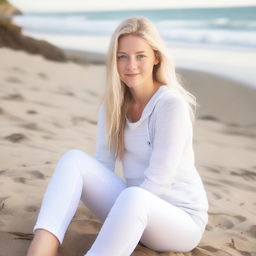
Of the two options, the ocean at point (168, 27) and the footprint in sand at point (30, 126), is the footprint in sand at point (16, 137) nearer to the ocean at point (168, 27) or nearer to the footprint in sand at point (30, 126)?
the footprint in sand at point (30, 126)

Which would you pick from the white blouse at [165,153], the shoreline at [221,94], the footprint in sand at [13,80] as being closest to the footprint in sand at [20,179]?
the white blouse at [165,153]

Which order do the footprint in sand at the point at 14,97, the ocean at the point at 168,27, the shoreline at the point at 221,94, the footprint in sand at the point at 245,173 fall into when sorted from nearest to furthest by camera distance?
the footprint in sand at the point at 245,173
the footprint in sand at the point at 14,97
the shoreline at the point at 221,94
the ocean at the point at 168,27

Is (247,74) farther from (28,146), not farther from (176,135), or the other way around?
(176,135)

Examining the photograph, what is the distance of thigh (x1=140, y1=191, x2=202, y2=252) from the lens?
1478 mm

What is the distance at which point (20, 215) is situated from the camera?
1943mm

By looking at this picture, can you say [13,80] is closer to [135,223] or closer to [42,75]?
[42,75]

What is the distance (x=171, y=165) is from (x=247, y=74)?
13.2 feet

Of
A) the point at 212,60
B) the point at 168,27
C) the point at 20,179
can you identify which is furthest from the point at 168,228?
the point at 168,27

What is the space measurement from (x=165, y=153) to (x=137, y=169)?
174mm

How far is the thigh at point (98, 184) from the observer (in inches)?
64.7

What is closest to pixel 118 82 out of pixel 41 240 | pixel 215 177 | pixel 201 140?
pixel 41 240

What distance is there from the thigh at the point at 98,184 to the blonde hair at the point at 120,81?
0.35 ft

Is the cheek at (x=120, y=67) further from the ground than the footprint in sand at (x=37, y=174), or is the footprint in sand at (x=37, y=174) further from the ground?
the cheek at (x=120, y=67)

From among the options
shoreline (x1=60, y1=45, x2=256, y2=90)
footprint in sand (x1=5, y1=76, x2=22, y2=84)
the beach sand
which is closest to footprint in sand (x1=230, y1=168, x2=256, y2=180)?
the beach sand
